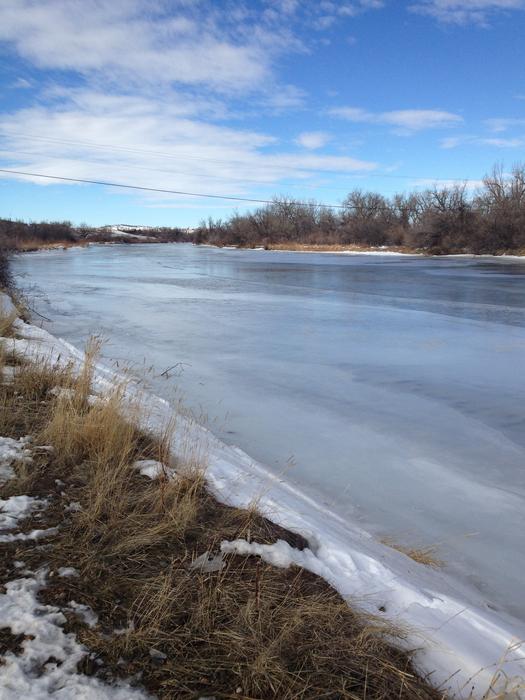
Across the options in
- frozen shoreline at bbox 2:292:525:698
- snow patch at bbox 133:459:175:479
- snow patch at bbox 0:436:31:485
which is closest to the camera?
frozen shoreline at bbox 2:292:525:698

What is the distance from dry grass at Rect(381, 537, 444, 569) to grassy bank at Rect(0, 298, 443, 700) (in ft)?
2.67

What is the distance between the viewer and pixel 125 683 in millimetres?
1699

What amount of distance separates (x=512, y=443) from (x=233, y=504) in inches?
123

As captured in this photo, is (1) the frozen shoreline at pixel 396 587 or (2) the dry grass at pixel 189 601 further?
(1) the frozen shoreline at pixel 396 587

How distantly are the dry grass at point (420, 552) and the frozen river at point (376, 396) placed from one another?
87 millimetres

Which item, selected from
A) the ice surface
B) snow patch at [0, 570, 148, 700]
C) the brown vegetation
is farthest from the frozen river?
the brown vegetation

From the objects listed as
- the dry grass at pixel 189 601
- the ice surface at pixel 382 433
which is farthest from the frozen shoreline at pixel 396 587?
the dry grass at pixel 189 601

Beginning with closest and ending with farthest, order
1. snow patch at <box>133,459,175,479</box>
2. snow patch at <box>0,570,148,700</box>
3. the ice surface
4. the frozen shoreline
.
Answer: snow patch at <box>0,570,148,700</box> < the frozen shoreline < the ice surface < snow patch at <box>133,459,175,479</box>

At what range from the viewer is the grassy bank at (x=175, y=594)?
1.78m

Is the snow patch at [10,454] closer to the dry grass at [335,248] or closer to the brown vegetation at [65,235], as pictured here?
the brown vegetation at [65,235]

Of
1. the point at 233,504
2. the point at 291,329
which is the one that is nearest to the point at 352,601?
the point at 233,504

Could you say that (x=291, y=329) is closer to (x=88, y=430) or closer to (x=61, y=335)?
(x=61, y=335)

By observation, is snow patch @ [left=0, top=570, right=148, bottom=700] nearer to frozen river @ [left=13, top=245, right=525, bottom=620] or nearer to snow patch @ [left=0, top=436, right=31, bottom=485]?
snow patch @ [left=0, top=436, right=31, bottom=485]

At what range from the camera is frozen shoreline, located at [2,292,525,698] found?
200cm
